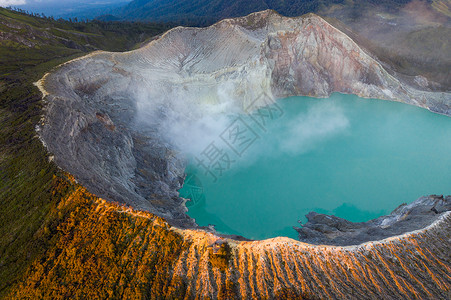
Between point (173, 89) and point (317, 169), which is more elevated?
point (173, 89)

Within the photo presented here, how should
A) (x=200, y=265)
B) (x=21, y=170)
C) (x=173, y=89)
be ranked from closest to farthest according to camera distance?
1. (x=200, y=265)
2. (x=21, y=170)
3. (x=173, y=89)

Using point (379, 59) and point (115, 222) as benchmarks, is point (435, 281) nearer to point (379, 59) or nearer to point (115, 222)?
point (115, 222)

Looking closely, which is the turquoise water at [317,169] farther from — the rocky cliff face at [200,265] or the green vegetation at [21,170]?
the green vegetation at [21,170]

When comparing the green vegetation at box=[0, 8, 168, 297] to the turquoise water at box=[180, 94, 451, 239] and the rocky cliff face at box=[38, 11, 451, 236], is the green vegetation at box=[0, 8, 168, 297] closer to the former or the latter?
the rocky cliff face at box=[38, 11, 451, 236]

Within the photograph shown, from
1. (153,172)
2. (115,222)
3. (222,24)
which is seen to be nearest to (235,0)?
(222,24)

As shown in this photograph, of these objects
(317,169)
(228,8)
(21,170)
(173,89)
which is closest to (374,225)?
(317,169)

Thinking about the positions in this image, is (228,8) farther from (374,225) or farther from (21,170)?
(21,170)
